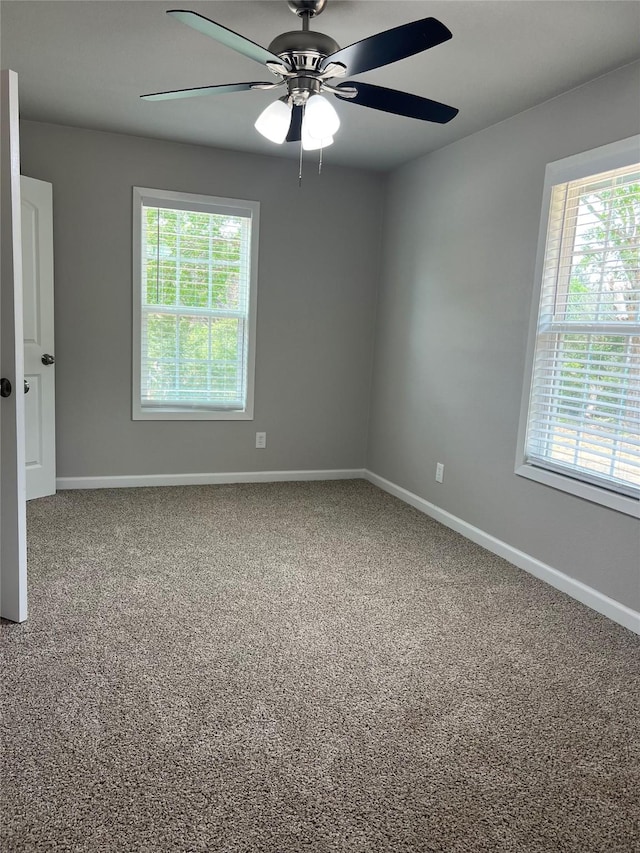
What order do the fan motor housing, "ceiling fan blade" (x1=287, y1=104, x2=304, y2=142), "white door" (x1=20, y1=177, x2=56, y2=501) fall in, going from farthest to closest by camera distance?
"white door" (x1=20, y1=177, x2=56, y2=501), "ceiling fan blade" (x1=287, y1=104, x2=304, y2=142), the fan motor housing

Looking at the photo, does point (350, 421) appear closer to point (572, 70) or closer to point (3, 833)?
point (572, 70)

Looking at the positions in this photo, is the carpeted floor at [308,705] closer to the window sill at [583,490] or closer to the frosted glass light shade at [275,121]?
the window sill at [583,490]

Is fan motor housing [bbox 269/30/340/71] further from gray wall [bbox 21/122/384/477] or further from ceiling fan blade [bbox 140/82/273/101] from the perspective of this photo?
gray wall [bbox 21/122/384/477]

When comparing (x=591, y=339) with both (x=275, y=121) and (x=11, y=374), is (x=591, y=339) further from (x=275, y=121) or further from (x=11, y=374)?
(x=11, y=374)

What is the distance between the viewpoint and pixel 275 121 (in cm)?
236

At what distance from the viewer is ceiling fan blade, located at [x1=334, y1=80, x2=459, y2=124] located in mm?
2156

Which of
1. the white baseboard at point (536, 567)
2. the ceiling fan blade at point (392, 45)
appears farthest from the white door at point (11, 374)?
the white baseboard at point (536, 567)

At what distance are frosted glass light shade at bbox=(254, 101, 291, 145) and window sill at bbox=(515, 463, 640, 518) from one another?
2.04 m

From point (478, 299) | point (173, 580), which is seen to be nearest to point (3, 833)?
point (173, 580)

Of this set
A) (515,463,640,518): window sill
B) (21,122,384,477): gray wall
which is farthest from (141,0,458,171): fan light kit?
(21,122,384,477): gray wall

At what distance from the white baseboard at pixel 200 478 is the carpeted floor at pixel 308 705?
1.02 metres

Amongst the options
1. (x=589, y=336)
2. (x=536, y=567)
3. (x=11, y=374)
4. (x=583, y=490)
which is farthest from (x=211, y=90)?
(x=536, y=567)

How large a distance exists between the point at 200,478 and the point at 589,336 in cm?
293

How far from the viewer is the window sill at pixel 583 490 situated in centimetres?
261
